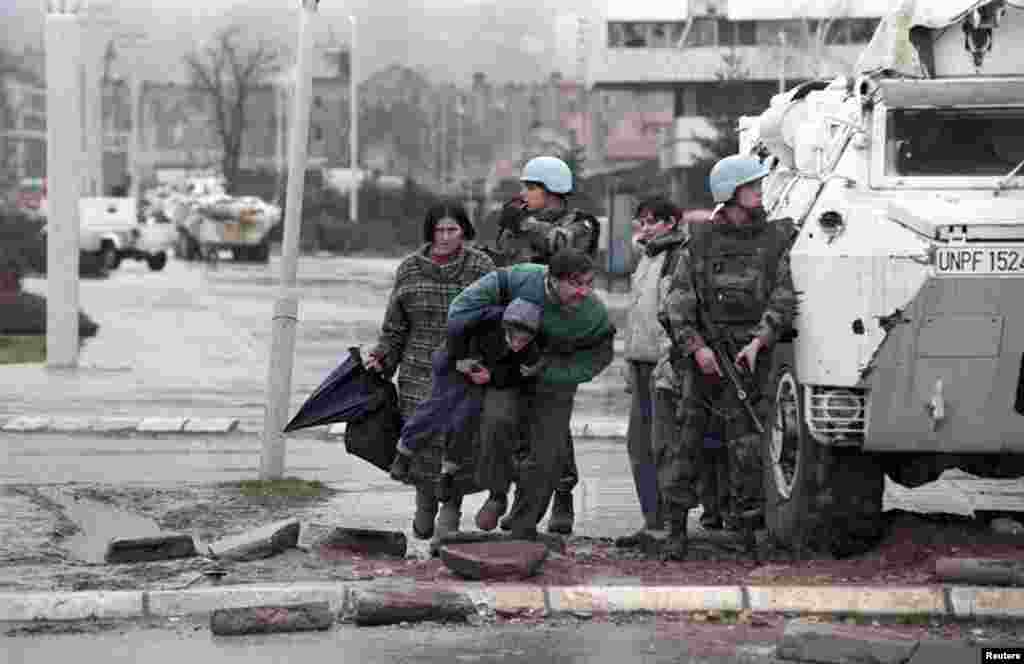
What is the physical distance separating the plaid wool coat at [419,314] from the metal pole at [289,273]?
5.96 feet

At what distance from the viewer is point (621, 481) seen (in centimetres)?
1520

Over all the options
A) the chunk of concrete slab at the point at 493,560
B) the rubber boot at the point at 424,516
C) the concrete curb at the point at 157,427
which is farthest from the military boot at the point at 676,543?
the concrete curb at the point at 157,427

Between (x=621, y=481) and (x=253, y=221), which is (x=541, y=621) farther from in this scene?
(x=253, y=221)

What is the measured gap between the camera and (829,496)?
1115 centimetres

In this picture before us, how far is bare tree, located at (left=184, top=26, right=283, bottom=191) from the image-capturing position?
131125 mm

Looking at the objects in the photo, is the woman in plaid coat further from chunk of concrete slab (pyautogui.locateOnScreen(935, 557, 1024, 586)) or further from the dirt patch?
chunk of concrete slab (pyautogui.locateOnScreen(935, 557, 1024, 586))

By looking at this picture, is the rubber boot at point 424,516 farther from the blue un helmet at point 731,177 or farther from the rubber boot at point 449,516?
the blue un helmet at point 731,177

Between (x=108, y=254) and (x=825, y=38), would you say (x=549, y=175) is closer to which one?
(x=108, y=254)

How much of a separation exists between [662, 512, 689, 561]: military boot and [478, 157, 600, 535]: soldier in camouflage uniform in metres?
1.00

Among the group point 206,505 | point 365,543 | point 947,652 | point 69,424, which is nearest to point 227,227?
point 69,424

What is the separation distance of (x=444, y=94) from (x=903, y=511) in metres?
173

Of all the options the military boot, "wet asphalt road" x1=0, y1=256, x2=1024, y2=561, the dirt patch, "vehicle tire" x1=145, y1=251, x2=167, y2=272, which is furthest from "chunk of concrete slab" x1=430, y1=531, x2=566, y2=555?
"vehicle tire" x1=145, y1=251, x2=167, y2=272

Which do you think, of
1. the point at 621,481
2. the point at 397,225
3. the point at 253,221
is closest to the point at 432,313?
the point at 621,481

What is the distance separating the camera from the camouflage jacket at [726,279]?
10992 millimetres
